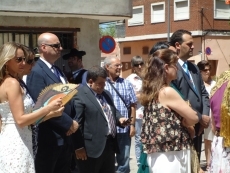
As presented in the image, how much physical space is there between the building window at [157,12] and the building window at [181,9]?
1.13 metres

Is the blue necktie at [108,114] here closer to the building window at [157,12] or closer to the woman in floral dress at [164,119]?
the woman in floral dress at [164,119]

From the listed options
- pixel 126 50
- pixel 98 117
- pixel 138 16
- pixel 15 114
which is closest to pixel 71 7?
pixel 98 117

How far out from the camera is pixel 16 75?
176 inches

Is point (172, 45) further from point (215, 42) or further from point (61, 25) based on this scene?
point (215, 42)

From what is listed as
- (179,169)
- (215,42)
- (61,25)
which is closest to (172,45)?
(179,169)

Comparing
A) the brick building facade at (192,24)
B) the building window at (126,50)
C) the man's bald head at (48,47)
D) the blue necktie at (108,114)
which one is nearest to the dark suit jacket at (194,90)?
the blue necktie at (108,114)

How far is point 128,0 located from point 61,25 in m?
1.63

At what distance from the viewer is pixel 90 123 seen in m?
5.54

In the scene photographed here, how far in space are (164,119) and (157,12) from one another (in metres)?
30.1

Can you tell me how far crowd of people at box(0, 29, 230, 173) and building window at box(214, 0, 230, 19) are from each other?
26586 mm

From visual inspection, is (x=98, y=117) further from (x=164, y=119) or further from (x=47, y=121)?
(x=164, y=119)

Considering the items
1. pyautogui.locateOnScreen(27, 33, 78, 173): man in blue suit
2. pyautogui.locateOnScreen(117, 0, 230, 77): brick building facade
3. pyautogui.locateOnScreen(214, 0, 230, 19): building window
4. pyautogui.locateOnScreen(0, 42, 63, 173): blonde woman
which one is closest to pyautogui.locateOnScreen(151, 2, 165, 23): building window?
pyautogui.locateOnScreen(117, 0, 230, 77): brick building facade

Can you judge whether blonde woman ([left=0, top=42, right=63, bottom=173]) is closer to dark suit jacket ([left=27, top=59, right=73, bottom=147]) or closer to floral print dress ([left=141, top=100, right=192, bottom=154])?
dark suit jacket ([left=27, top=59, right=73, bottom=147])

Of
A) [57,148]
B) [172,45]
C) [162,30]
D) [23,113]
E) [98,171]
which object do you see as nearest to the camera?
[23,113]
